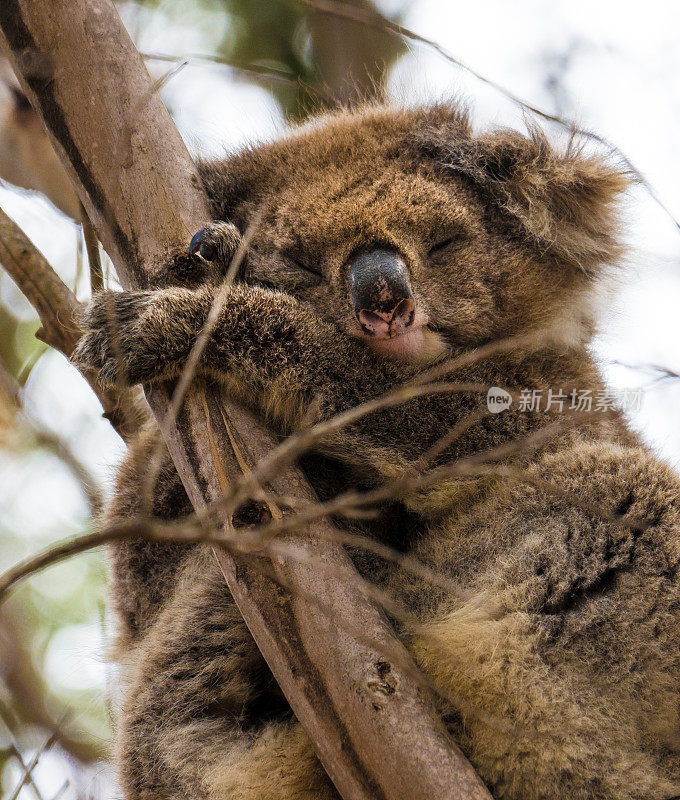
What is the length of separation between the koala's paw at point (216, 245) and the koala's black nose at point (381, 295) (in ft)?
1.17

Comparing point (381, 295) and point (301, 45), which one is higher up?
point (301, 45)

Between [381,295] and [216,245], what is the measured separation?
1.53 feet

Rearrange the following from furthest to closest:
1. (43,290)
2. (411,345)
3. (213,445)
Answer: (43,290)
(411,345)
(213,445)

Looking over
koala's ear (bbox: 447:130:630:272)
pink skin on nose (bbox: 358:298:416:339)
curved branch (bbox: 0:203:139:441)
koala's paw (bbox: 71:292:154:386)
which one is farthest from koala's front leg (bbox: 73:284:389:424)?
koala's ear (bbox: 447:130:630:272)

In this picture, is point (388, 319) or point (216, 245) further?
point (388, 319)

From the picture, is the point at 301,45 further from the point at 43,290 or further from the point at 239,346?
the point at 239,346

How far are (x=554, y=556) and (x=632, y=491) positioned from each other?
283mm

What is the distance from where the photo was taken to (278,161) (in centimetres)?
271

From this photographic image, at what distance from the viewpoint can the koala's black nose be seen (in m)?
2.14

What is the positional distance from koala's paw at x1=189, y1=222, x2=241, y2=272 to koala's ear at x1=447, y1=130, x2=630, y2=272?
0.89 m

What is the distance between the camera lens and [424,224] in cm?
242

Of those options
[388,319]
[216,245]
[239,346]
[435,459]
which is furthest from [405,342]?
[216,245]

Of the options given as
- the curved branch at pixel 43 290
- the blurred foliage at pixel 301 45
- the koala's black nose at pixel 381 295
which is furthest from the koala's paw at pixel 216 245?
the blurred foliage at pixel 301 45

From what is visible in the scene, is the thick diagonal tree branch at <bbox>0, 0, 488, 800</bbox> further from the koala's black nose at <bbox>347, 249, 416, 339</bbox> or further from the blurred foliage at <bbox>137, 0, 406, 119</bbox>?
the blurred foliage at <bbox>137, 0, 406, 119</bbox>
